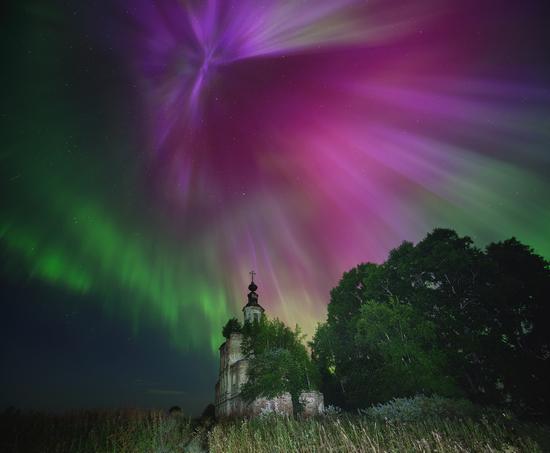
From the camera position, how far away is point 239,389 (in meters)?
32.7

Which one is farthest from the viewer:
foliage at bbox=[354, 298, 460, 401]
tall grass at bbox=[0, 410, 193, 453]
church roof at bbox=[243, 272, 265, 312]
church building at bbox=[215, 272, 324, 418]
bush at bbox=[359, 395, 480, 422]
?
church roof at bbox=[243, 272, 265, 312]

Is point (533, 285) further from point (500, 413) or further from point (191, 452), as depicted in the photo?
point (191, 452)

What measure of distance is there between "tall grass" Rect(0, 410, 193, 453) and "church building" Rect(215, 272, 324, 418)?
10971mm

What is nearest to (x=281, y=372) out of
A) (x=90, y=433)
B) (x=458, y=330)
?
(x=458, y=330)

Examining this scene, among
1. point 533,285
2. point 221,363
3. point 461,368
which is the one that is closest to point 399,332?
point 461,368

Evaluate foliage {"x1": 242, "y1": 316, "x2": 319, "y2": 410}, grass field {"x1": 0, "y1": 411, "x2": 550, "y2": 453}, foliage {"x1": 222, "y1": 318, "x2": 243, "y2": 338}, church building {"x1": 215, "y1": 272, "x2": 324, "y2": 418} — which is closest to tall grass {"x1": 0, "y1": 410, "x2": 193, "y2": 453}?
grass field {"x1": 0, "y1": 411, "x2": 550, "y2": 453}

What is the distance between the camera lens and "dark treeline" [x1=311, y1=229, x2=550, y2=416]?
22594 mm

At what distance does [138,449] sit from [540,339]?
104 feet

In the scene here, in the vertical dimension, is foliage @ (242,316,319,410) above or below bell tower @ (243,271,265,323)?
below

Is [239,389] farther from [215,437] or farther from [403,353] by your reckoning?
[215,437]

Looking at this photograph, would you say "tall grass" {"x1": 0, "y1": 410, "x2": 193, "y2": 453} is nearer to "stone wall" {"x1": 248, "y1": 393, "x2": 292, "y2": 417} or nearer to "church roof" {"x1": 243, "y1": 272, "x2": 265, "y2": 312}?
"stone wall" {"x1": 248, "y1": 393, "x2": 292, "y2": 417}

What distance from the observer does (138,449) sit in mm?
10422

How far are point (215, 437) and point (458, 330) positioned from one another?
2476cm

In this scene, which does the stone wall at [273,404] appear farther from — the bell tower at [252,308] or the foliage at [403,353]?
the bell tower at [252,308]
